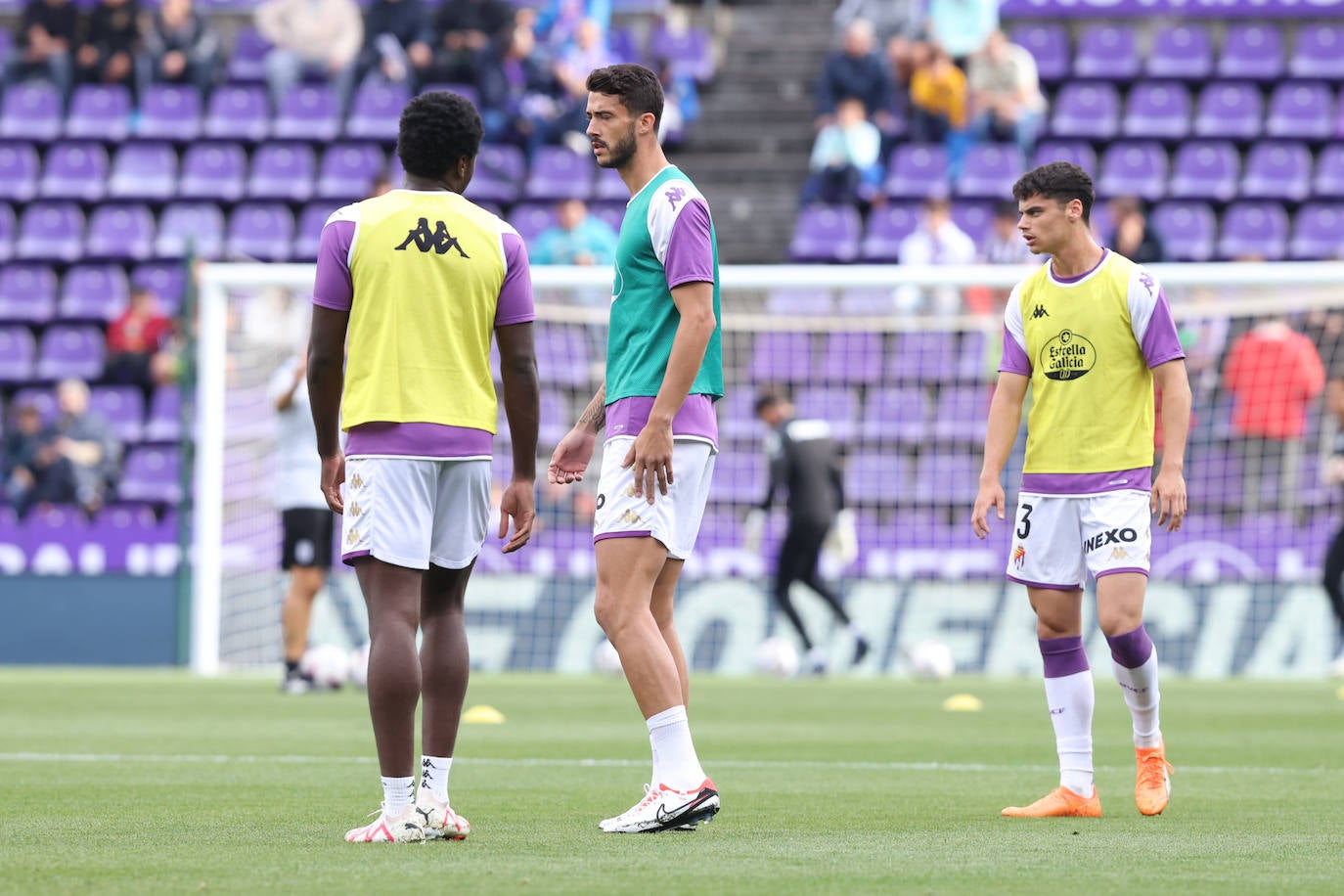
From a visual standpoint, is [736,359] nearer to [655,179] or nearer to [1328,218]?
[1328,218]

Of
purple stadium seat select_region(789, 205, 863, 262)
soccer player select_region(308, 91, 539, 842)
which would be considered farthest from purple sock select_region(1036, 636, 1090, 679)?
purple stadium seat select_region(789, 205, 863, 262)

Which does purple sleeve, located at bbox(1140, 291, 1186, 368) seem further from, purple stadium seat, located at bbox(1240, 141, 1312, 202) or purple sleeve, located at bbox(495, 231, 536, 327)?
purple stadium seat, located at bbox(1240, 141, 1312, 202)

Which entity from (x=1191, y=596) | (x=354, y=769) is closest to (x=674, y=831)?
(x=354, y=769)

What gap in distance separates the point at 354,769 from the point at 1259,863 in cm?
387

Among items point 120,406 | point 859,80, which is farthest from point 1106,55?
point 120,406

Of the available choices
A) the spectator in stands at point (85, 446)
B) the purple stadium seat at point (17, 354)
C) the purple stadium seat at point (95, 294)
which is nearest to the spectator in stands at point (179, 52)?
the purple stadium seat at point (95, 294)

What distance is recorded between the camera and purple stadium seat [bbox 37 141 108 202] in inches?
872

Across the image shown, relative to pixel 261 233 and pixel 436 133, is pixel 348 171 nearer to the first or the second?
pixel 261 233

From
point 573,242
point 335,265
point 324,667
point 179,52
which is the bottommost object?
point 324,667

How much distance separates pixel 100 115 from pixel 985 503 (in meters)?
18.2

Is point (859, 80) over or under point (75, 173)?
over

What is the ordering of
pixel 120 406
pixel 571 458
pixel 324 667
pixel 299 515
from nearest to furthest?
pixel 571 458 < pixel 299 515 < pixel 324 667 < pixel 120 406

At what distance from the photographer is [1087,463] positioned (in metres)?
6.56

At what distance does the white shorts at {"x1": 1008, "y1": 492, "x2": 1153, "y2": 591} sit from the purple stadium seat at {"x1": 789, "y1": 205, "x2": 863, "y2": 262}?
1328cm
